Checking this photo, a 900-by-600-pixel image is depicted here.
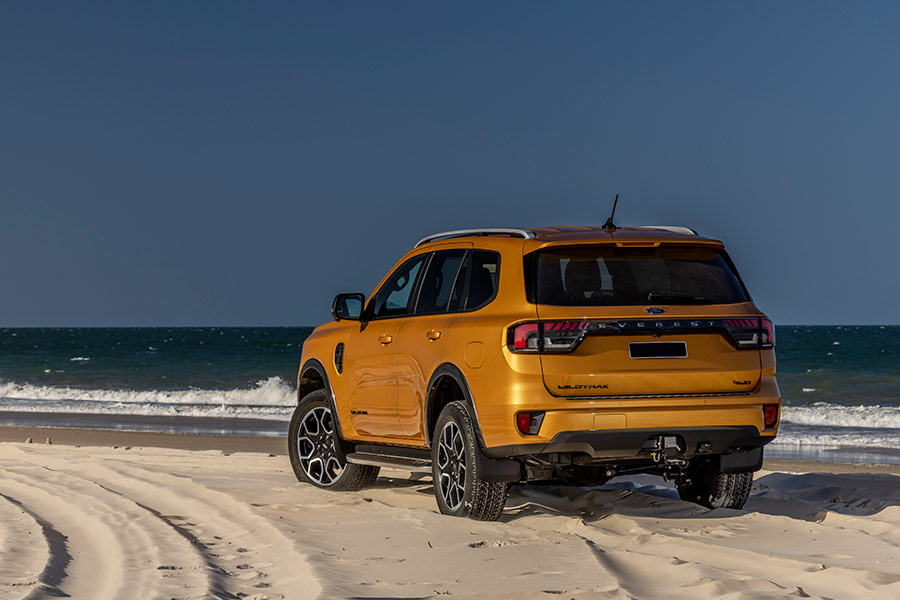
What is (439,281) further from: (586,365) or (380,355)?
(586,365)

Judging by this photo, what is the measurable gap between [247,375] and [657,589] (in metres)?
37.4

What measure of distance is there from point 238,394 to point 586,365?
26.9 m

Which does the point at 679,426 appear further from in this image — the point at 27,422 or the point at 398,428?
the point at 27,422

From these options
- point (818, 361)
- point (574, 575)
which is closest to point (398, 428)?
point (574, 575)

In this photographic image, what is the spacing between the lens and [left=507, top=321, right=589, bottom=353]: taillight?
626 cm

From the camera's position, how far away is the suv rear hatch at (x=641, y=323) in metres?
6.27

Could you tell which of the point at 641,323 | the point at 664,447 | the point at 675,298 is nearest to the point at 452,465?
the point at 664,447

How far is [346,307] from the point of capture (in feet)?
27.4

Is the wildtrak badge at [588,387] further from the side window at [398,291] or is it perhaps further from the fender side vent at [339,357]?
the fender side vent at [339,357]

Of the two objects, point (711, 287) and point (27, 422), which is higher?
point (711, 287)

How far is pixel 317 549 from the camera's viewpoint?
6.12 metres

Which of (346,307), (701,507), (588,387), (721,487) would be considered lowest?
(701,507)

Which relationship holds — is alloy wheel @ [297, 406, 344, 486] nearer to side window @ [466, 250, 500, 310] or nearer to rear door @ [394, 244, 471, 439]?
rear door @ [394, 244, 471, 439]

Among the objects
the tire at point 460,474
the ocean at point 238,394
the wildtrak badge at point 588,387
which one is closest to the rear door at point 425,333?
the tire at point 460,474
